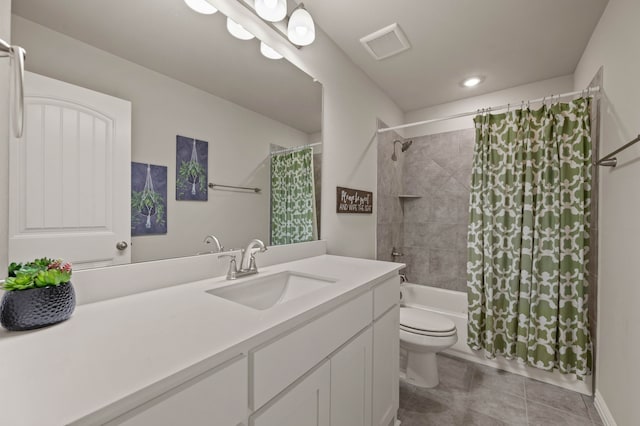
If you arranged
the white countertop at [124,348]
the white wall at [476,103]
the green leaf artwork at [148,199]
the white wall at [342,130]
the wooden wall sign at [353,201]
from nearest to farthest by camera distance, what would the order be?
the white countertop at [124,348] → the green leaf artwork at [148,199] → the white wall at [342,130] → the wooden wall sign at [353,201] → the white wall at [476,103]

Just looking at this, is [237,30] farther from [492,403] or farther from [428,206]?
[492,403]

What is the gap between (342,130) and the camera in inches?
80.3

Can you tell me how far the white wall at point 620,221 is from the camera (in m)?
1.26

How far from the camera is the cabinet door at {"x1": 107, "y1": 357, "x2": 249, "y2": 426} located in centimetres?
47

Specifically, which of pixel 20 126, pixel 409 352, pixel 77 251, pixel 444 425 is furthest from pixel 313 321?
pixel 409 352

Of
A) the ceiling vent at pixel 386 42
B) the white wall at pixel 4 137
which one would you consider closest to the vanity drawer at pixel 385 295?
the white wall at pixel 4 137

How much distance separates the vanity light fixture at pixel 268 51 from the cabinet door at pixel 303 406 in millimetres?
1527

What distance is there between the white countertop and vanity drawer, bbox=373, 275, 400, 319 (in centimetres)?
36

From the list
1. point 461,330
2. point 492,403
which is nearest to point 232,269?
point 492,403

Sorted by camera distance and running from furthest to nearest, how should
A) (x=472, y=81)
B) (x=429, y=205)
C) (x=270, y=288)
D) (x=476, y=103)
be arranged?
(x=429, y=205) < (x=476, y=103) < (x=472, y=81) < (x=270, y=288)

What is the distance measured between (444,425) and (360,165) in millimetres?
1835

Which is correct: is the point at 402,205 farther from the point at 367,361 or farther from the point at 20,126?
the point at 20,126

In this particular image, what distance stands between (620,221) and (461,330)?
1378 mm

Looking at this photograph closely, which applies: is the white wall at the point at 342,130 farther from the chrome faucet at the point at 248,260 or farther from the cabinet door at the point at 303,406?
the cabinet door at the point at 303,406
